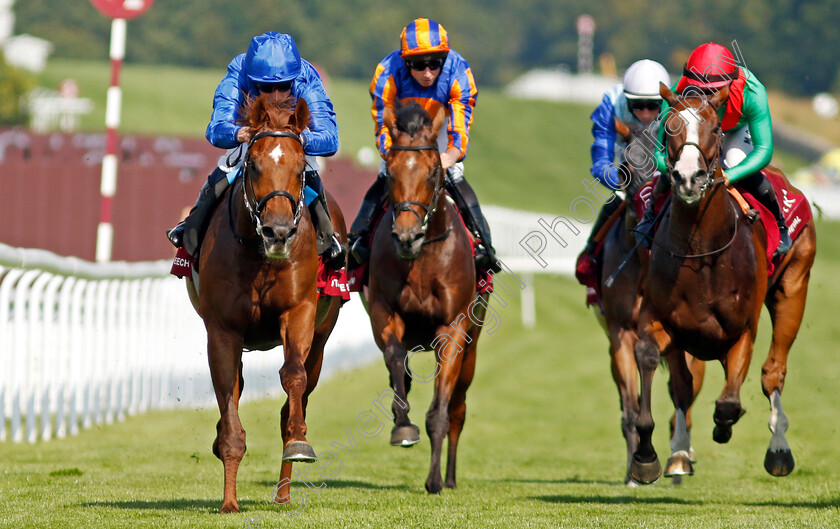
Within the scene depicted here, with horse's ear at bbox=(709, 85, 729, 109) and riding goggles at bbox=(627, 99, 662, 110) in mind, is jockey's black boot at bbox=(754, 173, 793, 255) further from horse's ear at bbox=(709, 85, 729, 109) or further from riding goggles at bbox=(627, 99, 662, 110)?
riding goggles at bbox=(627, 99, 662, 110)

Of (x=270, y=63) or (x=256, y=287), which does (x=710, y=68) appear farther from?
(x=256, y=287)

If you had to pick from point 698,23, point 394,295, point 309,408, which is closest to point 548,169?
point 698,23

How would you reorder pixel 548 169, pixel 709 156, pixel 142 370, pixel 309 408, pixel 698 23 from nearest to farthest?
pixel 709 156, pixel 142 370, pixel 309 408, pixel 548 169, pixel 698 23

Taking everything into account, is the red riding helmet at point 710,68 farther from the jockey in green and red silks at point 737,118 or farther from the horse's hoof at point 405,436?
the horse's hoof at point 405,436

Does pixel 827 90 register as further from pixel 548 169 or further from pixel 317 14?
pixel 317 14

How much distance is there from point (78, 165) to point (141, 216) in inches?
63.8

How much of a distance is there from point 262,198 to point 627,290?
11.9ft

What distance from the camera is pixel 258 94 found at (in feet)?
23.8

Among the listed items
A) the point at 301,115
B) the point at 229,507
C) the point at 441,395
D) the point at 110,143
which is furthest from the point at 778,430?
the point at 110,143

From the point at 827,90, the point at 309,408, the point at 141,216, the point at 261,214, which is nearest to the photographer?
the point at 261,214

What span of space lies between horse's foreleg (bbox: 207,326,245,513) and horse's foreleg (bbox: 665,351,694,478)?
241cm

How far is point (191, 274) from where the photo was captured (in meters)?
7.50

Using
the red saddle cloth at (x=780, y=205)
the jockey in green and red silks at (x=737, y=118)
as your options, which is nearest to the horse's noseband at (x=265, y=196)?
the jockey in green and red silks at (x=737, y=118)

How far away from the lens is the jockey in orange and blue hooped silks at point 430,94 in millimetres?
8188
